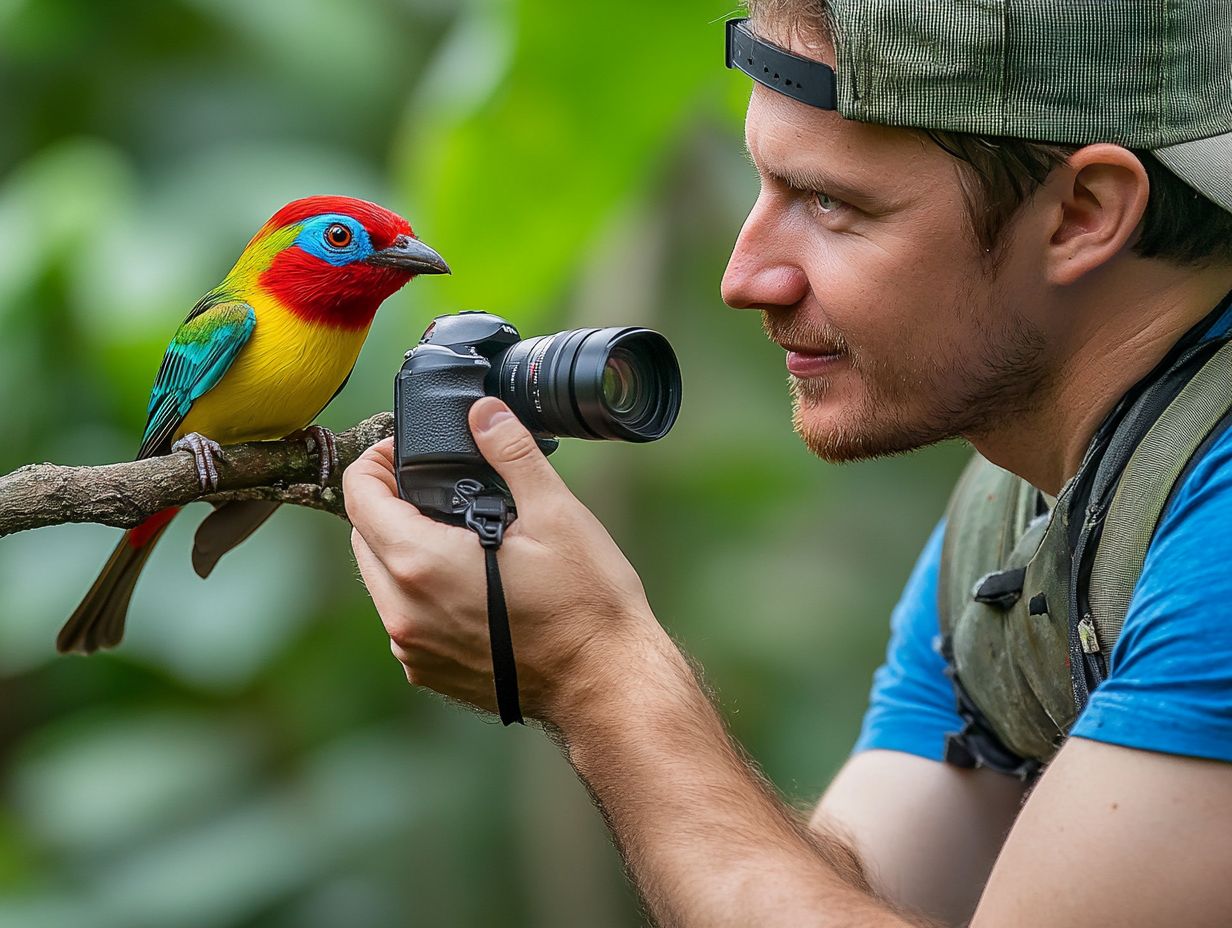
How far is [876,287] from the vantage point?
6.54 feet

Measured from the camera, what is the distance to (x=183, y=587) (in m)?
4.80

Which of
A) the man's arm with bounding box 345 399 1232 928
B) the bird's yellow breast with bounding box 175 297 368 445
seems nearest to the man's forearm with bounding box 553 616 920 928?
the man's arm with bounding box 345 399 1232 928

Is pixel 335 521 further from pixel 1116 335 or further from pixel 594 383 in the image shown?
pixel 1116 335

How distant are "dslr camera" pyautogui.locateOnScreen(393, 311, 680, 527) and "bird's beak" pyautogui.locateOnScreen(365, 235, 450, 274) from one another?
59cm

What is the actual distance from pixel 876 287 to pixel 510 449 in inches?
21.2

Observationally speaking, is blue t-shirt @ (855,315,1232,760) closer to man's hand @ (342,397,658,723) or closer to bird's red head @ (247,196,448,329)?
man's hand @ (342,397,658,723)

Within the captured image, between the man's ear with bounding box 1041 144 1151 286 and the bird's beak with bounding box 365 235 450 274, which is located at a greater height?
the man's ear with bounding box 1041 144 1151 286

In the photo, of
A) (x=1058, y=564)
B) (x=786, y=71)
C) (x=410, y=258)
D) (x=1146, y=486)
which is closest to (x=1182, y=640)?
(x=1146, y=486)

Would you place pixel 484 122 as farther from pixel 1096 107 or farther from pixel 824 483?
pixel 824 483

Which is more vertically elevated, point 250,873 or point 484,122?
point 484,122

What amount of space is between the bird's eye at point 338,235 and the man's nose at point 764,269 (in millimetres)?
871

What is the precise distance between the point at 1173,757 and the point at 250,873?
3913mm

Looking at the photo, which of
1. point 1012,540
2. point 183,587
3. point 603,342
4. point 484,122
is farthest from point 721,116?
point 603,342

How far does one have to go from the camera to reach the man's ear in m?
1.89
